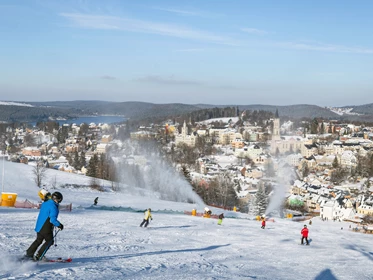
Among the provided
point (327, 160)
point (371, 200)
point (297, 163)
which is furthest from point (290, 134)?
point (371, 200)

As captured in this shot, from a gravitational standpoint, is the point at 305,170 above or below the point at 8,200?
below

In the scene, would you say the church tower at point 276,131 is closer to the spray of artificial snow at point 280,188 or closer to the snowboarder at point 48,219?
the spray of artificial snow at point 280,188

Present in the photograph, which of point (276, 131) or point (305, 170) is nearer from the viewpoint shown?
point (305, 170)

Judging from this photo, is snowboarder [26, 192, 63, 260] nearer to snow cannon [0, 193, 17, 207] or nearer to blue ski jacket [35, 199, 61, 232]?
blue ski jacket [35, 199, 61, 232]

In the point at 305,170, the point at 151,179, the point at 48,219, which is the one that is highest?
the point at 48,219

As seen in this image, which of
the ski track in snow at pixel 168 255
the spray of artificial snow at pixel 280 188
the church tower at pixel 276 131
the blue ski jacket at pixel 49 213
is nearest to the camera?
the blue ski jacket at pixel 49 213

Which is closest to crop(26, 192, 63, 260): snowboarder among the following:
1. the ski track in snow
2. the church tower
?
the ski track in snow

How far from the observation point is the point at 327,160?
110875 mm

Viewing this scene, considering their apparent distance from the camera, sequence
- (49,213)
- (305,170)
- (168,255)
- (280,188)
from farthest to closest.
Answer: (305,170) < (280,188) < (168,255) < (49,213)

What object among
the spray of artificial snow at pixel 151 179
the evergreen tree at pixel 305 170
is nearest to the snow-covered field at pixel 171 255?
the spray of artificial snow at pixel 151 179

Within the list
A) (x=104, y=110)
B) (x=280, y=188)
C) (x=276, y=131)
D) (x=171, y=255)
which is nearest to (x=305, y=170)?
(x=276, y=131)

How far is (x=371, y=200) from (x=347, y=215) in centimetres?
1132

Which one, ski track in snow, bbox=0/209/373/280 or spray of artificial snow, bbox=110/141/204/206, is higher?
ski track in snow, bbox=0/209/373/280

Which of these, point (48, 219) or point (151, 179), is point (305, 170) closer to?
point (151, 179)
